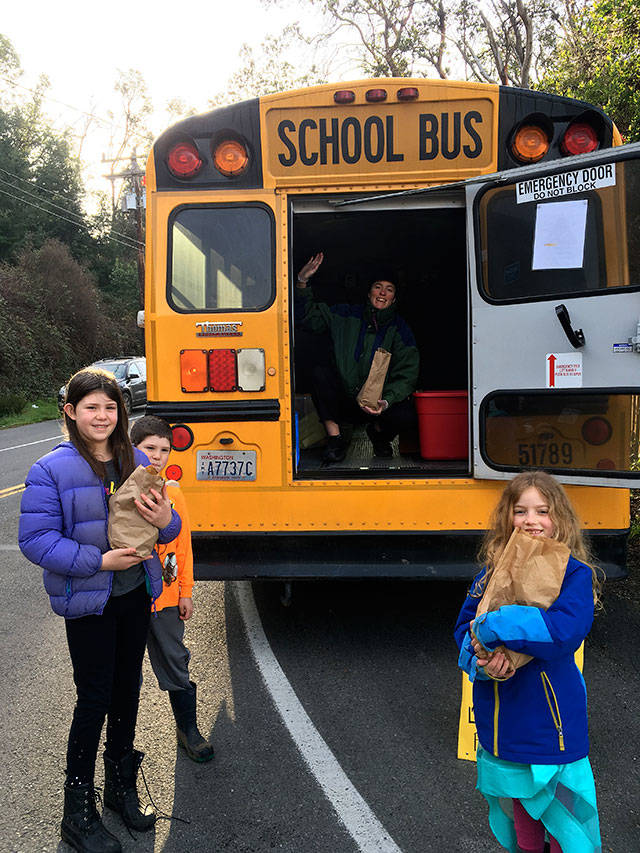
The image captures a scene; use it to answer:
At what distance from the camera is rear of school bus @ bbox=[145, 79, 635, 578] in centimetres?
382

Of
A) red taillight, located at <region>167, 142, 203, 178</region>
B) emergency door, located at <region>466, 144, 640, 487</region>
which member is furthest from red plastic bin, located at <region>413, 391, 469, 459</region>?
red taillight, located at <region>167, 142, 203, 178</region>

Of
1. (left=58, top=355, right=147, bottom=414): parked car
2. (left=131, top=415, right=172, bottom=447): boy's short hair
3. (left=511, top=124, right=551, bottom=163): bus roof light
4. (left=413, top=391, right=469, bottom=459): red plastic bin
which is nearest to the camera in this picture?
(left=131, top=415, right=172, bottom=447): boy's short hair

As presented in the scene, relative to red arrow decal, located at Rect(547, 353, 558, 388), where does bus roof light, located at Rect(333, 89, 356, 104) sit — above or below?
above

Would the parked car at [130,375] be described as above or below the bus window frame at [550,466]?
above

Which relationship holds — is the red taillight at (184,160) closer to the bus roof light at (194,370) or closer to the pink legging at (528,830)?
the bus roof light at (194,370)

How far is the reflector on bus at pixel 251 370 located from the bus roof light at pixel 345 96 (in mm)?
1431

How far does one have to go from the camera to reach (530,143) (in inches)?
149

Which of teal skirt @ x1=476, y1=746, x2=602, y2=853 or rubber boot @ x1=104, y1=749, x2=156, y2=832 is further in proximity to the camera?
rubber boot @ x1=104, y1=749, x2=156, y2=832

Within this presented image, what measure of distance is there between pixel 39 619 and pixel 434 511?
287cm

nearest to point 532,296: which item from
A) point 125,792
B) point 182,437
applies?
point 182,437

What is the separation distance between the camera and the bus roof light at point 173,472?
398 centimetres

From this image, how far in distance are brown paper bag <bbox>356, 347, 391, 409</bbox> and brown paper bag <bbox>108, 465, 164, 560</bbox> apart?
271cm

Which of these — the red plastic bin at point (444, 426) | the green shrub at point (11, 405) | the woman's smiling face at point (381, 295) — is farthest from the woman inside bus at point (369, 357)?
the green shrub at point (11, 405)

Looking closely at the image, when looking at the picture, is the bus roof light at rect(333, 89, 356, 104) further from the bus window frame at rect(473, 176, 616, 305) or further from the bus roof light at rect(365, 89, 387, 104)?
the bus window frame at rect(473, 176, 616, 305)
